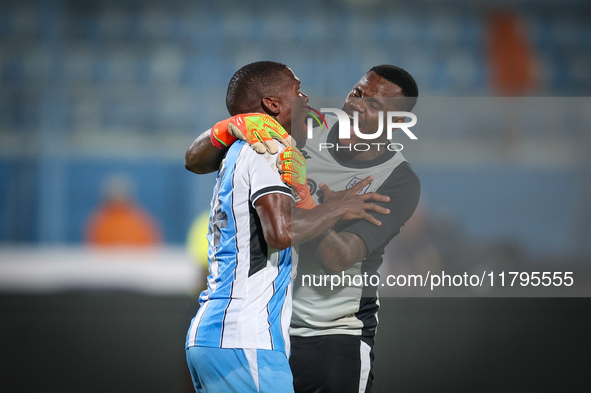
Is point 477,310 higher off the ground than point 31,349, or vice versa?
point 477,310

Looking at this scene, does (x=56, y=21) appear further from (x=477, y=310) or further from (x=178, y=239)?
(x=477, y=310)

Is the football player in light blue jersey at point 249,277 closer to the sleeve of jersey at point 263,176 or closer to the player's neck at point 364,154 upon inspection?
the sleeve of jersey at point 263,176

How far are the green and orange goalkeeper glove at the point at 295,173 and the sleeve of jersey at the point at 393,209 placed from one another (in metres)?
0.40

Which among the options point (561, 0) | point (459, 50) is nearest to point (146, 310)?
point (459, 50)

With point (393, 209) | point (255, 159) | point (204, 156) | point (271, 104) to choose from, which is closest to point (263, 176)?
point (255, 159)

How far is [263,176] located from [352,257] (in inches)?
25.1

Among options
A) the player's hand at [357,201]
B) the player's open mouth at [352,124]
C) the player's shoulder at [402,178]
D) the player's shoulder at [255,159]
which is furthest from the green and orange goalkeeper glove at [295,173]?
the player's open mouth at [352,124]

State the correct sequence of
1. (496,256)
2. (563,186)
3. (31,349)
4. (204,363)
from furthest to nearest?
(563,186) < (31,349) < (496,256) < (204,363)

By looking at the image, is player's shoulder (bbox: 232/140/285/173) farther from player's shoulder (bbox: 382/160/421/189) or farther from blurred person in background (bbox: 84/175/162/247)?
blurred person in background (bbox: 84/175/162/247)

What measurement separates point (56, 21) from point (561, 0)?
32.5 feet

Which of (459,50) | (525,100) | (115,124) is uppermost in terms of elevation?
(459,50)

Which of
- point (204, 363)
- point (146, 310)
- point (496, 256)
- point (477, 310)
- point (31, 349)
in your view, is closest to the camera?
point (204, 363)

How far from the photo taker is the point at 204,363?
1837 millimetres

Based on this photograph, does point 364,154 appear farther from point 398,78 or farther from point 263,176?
point 263,176
